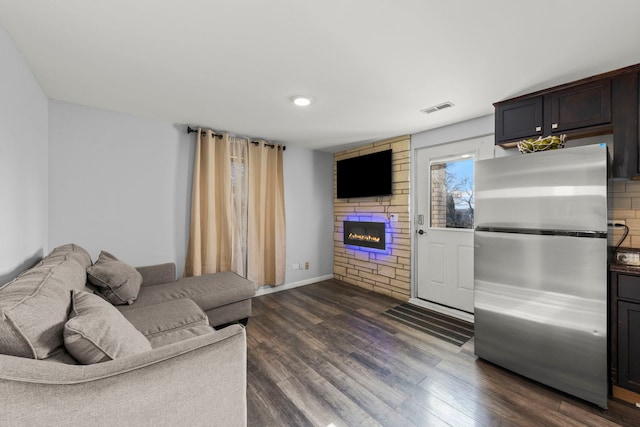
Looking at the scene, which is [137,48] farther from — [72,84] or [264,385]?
[264,385]

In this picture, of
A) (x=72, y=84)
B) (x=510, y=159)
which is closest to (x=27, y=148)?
(x=72, y=84)

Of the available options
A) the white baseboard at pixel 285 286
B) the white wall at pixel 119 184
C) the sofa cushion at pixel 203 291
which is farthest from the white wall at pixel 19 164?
the white baseboard at pixel 285 286

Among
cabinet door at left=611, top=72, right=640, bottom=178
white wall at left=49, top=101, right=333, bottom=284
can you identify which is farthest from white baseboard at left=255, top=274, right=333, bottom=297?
cabinet door at left=611, top=72, right=640, bottom=178

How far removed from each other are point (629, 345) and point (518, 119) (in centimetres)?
189

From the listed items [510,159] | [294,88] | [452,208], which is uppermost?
[294,88]

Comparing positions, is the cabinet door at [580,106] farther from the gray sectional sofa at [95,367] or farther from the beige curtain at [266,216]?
the beige curtain at [266,216]

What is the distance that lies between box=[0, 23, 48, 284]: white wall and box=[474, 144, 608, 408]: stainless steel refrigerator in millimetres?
3356

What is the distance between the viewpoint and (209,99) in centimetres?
262

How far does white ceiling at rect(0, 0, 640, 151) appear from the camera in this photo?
1445mm

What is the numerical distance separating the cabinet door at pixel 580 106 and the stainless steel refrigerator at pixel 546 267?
483 mm

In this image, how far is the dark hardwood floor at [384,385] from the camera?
5.60 ft

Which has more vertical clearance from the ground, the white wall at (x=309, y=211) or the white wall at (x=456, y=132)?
the white wall at (x=456, y=132)

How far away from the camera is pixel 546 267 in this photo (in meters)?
2.00

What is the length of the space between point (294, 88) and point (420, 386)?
102 inches
